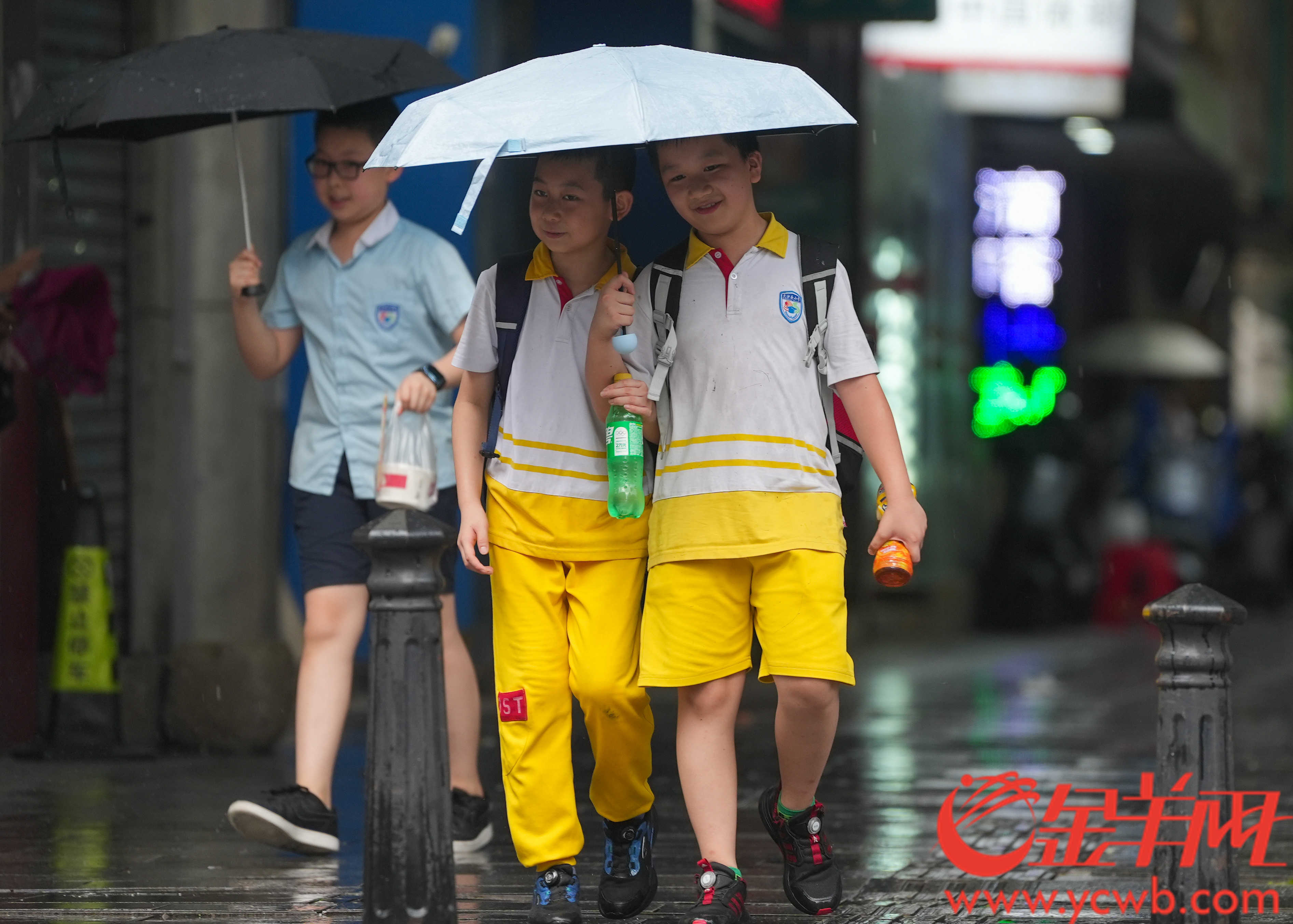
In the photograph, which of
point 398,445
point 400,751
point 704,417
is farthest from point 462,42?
point 400,751

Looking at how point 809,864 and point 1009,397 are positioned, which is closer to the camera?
point 809,864

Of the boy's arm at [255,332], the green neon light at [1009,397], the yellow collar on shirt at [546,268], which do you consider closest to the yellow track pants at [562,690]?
the yellow collar on shirt at [546,268]

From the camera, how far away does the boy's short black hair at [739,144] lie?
4.29 meters

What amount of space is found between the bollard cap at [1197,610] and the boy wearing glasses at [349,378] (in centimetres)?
219

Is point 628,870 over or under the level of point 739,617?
under

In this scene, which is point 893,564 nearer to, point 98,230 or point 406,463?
point 406,463

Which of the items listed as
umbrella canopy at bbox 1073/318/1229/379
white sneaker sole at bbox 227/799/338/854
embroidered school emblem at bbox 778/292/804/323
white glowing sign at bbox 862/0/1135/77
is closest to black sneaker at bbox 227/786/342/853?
white sneaker sole at bbox 227/799/338/854

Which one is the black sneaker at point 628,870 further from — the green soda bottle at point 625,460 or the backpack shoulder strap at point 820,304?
the backpack shoulder strap at point 820,304

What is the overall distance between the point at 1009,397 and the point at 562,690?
534 inches

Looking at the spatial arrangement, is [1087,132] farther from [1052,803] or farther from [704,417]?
[704,417]

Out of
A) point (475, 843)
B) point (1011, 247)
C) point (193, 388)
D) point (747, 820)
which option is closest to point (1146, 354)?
point (1011, 247)

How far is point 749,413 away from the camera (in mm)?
4273

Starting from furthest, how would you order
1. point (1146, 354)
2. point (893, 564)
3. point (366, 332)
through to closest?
point (1146, 354) → point (366, 332) → point (893, 564)

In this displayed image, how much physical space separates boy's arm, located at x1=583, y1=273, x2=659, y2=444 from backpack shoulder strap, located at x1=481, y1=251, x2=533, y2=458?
18cm
